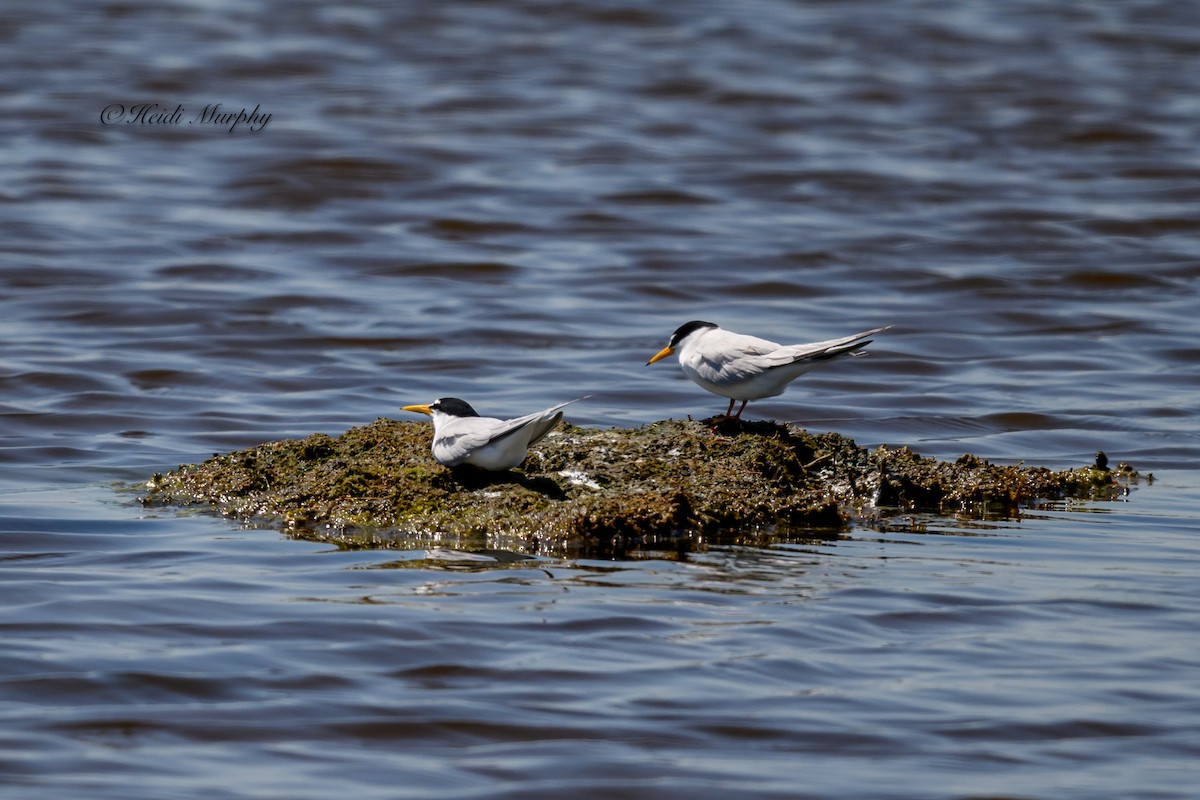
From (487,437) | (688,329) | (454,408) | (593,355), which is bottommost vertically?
(487,437)

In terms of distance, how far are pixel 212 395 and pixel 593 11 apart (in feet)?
56.0

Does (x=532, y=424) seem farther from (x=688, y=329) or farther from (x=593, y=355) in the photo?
(x=593, y=355)

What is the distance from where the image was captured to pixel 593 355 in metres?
12.3

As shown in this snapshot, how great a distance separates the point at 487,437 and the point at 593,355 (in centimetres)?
563

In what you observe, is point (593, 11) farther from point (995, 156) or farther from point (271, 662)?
point (271, 662)

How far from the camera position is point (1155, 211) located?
17.4 metres

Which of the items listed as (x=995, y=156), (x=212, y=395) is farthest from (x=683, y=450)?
(x=995, y=156)

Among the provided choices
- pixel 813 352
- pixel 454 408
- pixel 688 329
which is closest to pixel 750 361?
pixel 813 352

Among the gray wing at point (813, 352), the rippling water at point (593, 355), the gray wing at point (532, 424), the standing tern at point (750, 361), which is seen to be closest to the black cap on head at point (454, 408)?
the gray wing at point (532, 424)

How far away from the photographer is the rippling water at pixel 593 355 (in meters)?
4.73

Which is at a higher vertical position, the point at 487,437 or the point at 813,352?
the point at 813,352

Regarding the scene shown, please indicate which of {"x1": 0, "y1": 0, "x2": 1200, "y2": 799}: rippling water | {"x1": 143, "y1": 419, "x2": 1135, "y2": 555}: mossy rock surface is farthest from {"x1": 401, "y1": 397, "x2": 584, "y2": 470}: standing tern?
{"x1": 0, "y1": 0, "x2": 1200, "y2": 799}: rippling water

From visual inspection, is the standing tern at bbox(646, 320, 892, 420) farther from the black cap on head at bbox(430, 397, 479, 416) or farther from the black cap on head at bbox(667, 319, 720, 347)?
the black cap on head at bbox(430, 397, 479, 416)

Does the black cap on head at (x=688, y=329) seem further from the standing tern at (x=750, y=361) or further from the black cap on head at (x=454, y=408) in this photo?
the black cap on head at (x=454, y=408)
